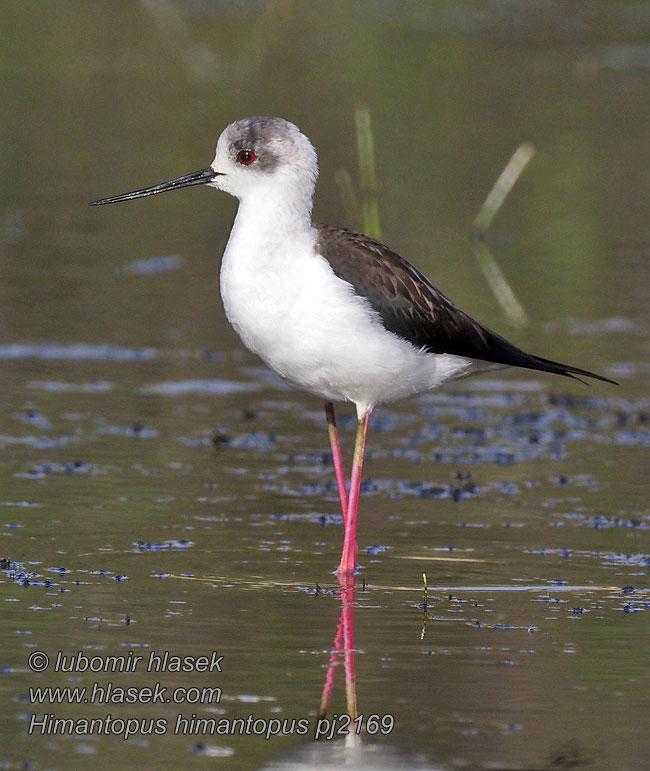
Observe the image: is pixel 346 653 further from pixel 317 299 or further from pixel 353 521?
pixel 317 299

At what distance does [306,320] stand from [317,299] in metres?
0.10

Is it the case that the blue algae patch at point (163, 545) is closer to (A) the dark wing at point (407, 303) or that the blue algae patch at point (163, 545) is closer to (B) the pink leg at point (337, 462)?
(B) the pink leg at point (337, 462)

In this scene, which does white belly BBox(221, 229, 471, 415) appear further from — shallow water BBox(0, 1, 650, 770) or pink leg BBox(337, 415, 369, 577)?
shallow water BBox(0, 1, 650, 770)

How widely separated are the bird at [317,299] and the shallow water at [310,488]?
672 mm

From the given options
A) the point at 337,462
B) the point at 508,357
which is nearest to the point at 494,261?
the point at 508,357

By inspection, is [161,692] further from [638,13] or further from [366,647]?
[638,13]

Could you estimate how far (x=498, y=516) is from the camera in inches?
316

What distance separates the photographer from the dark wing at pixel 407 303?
24.0 feet

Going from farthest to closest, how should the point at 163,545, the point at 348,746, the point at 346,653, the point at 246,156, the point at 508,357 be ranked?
the point at 508,357, the point at 246,156, the point at 163,545, the point at 346,653, the point at 348,746

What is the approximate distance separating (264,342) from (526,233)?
9.12 meters

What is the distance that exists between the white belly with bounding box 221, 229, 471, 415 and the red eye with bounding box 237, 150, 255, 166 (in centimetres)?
34

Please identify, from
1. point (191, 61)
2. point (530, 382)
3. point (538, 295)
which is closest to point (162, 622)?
point (530, 382)

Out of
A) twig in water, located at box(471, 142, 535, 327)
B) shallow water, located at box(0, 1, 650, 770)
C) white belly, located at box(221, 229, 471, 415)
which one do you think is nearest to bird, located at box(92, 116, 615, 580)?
white belly, located at box(221, 229, 471, 415)

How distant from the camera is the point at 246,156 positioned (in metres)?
7.45
